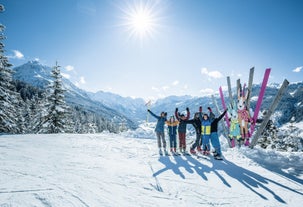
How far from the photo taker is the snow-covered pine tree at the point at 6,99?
57.3 feet

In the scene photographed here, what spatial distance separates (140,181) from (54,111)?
20908mm

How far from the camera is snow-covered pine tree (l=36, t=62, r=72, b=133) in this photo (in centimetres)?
2284

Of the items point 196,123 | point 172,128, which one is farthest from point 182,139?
point 196,123

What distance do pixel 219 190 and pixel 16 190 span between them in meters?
4.43

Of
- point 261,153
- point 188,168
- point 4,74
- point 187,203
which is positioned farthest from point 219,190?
point 4,74

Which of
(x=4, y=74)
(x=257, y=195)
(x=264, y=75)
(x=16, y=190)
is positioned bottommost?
(x=257, y=195)

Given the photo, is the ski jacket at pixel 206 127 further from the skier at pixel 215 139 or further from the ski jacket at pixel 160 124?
Answer: the ski jacket at pixel 160 124

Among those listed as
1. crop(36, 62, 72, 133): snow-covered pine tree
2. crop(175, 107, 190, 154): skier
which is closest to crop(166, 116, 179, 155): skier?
crop(175, 107, 190, 154): skier

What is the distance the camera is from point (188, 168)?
22.3ft

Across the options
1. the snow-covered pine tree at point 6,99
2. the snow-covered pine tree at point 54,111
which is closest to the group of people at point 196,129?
the snow-covered pine tree at point 6,99

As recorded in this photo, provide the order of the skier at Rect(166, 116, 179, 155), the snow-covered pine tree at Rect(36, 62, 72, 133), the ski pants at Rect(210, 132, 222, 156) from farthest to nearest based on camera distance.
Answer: the snow-covered pine tree at Rect(36, 62, 72, 133) < the skier at Rect(166, 116, 179, 155) < the ski pants at Rect(210, 132, 222, 156)

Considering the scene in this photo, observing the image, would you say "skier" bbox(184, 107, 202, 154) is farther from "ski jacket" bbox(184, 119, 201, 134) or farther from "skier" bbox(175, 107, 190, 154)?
"skier" bbox(175, 107, 190, 154)

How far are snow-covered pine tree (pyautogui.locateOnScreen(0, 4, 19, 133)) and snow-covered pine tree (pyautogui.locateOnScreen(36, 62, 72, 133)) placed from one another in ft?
14.9

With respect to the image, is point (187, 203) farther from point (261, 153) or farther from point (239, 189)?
point (261, 153)
